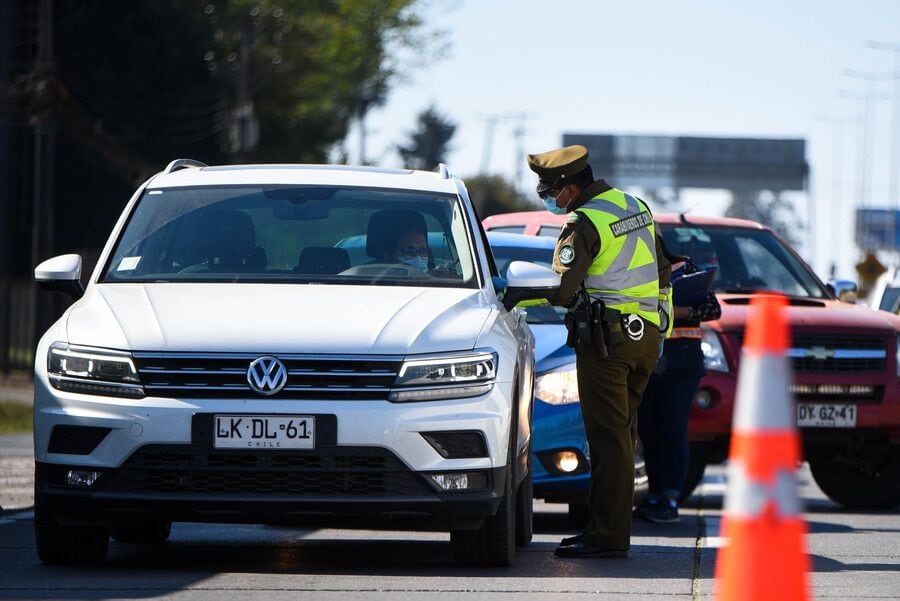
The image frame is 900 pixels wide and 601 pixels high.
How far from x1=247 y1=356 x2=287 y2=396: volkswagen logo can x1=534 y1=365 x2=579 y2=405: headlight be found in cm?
312

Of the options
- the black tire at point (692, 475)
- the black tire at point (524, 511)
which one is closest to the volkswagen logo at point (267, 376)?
the black tire at point (524, 511)

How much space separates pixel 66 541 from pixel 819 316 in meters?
6.55

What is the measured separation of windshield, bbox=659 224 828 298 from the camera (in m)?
13.9

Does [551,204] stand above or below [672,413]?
above

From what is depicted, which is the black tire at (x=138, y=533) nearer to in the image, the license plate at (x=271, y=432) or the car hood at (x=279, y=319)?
the car hood at (x=279, y=319)

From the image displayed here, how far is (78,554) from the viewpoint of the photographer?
838 cm

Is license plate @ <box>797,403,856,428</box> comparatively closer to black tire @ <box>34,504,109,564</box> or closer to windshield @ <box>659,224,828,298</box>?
windshield @ <box>659,224,828,298</box>

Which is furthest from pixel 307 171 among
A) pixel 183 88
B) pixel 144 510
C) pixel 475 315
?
pixel 183 88

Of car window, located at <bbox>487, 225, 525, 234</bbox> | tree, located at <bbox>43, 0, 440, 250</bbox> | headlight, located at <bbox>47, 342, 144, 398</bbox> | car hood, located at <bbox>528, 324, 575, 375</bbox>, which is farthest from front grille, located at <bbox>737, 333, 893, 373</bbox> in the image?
tree, located at <bbox>43, 0, 440, 250</bbox>

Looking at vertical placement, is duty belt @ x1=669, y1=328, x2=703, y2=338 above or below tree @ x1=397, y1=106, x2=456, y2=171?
above

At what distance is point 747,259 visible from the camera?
46.2ft

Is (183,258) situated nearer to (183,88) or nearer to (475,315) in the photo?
(475,315)

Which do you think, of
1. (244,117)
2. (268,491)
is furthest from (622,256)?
(244,117)

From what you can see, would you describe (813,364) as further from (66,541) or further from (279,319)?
(66,541)
